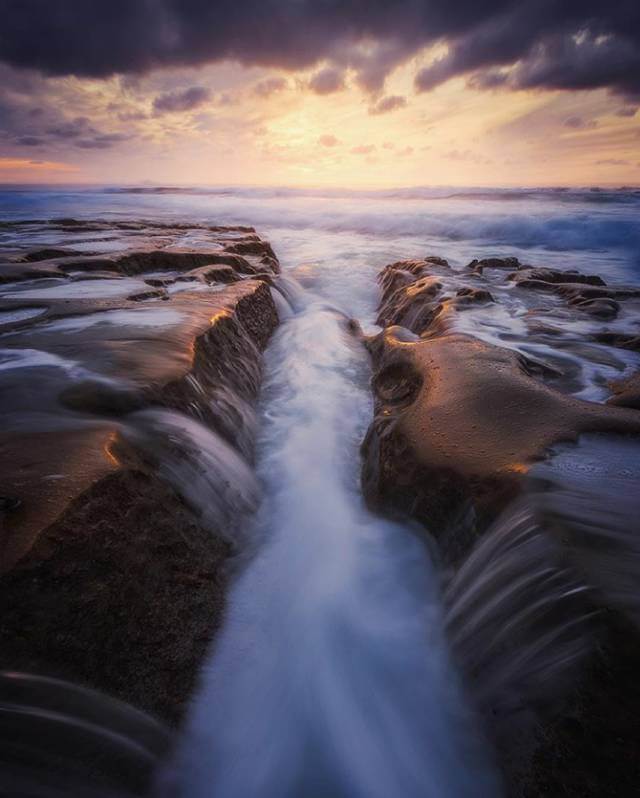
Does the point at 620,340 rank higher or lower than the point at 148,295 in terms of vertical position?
lower

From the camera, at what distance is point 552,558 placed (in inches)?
78.8

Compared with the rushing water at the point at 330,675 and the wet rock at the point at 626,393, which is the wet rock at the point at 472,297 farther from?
the rushing water at the point at 330,675

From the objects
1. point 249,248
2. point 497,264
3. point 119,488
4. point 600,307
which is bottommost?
point 497,264

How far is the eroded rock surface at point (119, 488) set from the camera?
186cm

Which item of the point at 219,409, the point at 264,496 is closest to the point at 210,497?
the point at 264,496

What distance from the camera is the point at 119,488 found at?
2326 mm

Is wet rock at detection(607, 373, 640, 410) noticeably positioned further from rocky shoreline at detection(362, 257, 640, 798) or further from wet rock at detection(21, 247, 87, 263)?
wet rock at detection(21, 247, 87, 263)

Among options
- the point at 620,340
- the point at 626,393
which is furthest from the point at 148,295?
the point at 620,340

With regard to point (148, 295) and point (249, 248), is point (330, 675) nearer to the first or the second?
point (148, 295)

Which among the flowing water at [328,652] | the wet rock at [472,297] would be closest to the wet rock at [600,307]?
the wet rock at [472,297]

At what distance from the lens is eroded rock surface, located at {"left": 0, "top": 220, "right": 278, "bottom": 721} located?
1862 mm

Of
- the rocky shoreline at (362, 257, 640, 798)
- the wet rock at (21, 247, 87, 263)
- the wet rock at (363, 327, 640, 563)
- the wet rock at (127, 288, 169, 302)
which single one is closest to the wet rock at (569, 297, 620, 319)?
the rocky shoreline at (362, 257, 640, 798)

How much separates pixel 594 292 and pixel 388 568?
7.67m

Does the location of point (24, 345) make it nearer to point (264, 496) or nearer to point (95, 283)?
point (264, 496)
